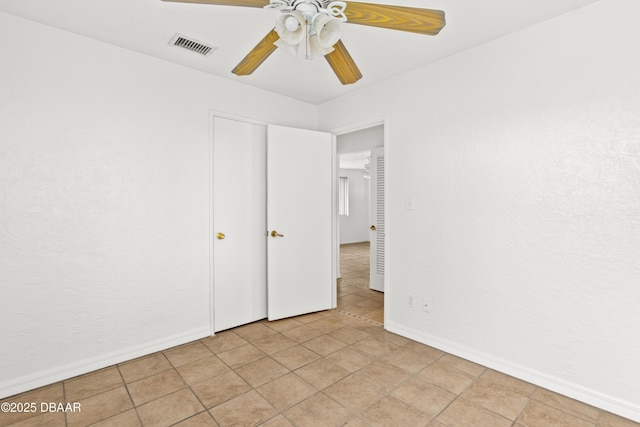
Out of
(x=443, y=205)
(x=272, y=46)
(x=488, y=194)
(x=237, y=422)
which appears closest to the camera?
(x=237, y=422)

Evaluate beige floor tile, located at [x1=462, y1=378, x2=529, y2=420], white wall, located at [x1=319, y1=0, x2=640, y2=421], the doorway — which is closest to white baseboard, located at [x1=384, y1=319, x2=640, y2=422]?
white wall, located at [x1=319, y1=0, x2=640, y2=421]

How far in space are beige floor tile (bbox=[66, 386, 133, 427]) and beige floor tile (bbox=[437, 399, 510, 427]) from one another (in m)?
1.93

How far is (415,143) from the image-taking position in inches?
113

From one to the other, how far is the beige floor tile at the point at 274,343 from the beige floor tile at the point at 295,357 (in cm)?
7

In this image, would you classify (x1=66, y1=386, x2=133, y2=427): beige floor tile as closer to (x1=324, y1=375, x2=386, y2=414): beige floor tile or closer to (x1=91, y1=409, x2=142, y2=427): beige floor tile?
(x1=91, y1=409, x2=142, y2=427): beige floor tile

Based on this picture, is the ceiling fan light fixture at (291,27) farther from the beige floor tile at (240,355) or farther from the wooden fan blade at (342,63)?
the beige floor tile at (240,355)

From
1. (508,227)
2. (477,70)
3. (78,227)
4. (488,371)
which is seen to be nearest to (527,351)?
(488,371)

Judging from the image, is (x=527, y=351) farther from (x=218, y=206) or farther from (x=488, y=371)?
(x=218, y=206)

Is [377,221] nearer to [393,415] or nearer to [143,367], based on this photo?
[393,415]

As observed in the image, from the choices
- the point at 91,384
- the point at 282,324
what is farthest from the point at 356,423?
→ the point at 91,384

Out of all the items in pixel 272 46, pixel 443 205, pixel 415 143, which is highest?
pixel 272 46

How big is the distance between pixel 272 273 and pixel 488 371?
6.92 feet

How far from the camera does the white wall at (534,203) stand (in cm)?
188

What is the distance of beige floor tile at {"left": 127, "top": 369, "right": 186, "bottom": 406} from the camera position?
6.71 feet
